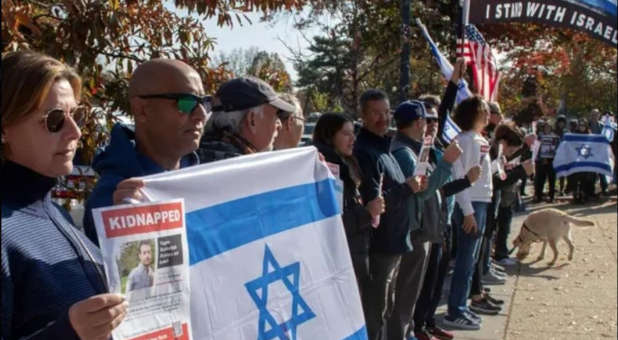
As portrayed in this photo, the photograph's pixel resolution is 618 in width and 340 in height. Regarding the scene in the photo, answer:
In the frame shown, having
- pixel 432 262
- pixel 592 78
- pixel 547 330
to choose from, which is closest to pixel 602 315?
pixel 547 330

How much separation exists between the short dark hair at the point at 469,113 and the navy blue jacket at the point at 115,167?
432 centimetres

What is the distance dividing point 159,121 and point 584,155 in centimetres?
1607

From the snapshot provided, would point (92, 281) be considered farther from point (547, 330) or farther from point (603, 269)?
point (603, 269)

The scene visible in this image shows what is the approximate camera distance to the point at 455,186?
6.00 m

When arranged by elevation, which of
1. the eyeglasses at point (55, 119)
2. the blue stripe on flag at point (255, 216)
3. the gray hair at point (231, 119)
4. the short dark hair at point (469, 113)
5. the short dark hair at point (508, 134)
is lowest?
the short dark hair at point (508, 134)

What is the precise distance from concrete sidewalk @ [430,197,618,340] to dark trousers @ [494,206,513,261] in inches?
12.7

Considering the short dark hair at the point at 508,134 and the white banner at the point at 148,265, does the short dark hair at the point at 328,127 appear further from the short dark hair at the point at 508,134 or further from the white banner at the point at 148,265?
the short dark hair at the point at 508,134

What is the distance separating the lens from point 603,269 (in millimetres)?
9961

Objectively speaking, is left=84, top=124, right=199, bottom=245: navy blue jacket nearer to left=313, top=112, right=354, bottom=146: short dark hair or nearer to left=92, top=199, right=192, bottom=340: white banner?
left=92, top=199, right=192, bottom=340: white banner

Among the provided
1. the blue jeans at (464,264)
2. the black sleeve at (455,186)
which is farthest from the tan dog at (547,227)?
the black sleeve at (455,186)

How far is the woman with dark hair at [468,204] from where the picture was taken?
21.1 ft

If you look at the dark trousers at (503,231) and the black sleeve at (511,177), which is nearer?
the black sleeve at (511,177)

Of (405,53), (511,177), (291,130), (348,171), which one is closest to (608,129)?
(511,177)

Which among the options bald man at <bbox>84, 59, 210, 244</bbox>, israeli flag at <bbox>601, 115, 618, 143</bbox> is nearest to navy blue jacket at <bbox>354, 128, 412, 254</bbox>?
bald man at <bbox>84, 59, 210, 244</bbox>
